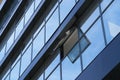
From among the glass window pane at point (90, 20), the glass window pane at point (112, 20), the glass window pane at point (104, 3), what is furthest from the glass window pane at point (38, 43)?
the glass window pane at point (112, 20)

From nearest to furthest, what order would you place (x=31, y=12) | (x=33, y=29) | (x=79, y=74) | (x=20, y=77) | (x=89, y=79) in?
(x=89, y=79), (x=79, y=74), (x=20, y=77), (x=33, y=29), (x=31, y=12)

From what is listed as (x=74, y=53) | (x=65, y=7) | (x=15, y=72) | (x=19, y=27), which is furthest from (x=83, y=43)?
(x=19, y=27)

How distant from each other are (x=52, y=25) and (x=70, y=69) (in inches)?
187

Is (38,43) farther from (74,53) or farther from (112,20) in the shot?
(112,20)

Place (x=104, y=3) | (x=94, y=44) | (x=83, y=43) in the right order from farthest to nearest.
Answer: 1. (x=83, y=43)
2. (x=104, y=3)
3. (x=94, y=44)

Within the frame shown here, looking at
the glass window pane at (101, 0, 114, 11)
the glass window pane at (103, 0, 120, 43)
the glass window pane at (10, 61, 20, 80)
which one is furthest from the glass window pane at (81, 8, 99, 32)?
the glass window pane at (10, 61, 20, 80)

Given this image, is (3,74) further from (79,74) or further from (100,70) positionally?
(100,70)

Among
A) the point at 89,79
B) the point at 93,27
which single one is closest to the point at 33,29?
the point at 93,27

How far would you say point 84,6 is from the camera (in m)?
19.1

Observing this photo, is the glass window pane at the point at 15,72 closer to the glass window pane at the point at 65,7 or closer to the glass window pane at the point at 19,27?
the glass window pane at the point at 19,27

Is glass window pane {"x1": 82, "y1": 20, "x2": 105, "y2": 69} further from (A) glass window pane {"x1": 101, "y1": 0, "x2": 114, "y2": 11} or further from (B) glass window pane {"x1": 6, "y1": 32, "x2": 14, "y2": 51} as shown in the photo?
(B) glass window pane {"x1": 6, "y1": 32, "x2": 14, "y2": 51}

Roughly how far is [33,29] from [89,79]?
1081cm

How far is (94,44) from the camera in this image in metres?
16.8

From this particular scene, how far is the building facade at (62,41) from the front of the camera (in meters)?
15.5
